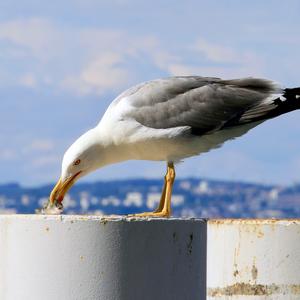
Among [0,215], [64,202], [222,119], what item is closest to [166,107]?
[222,119]

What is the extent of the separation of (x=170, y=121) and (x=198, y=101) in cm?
64

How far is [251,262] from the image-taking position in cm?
1054

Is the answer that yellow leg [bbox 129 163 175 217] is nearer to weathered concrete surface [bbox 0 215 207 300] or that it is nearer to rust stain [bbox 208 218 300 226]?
rust stain [bbox 208 218 300 226]

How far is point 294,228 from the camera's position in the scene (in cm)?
1016

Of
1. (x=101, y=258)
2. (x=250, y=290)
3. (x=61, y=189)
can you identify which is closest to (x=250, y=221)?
(x=250, y=290)

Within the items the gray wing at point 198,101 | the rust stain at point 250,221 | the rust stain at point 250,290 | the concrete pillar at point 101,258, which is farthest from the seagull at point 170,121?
the concrete pillar at point 101,258

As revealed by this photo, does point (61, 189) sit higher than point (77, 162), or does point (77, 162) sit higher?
point (77, 162)

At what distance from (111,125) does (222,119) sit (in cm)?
198

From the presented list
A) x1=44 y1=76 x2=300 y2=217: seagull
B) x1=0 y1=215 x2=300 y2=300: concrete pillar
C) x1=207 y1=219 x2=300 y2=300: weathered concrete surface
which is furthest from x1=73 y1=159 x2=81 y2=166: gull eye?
x1=0 y1=215 x2=300 y2=300: concrete pillar

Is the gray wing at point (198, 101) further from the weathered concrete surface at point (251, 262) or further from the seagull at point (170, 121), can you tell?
the weathered concrete surface at point (251, 262)

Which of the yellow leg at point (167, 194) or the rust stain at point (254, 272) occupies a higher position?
the yellow leg at point (167, 194)

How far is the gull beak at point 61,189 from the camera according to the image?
11319mm

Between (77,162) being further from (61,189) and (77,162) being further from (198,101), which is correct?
(198,101)

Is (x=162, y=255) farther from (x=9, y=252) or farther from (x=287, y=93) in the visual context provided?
(x=287, y=93)
